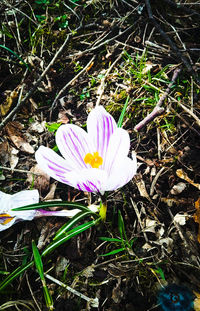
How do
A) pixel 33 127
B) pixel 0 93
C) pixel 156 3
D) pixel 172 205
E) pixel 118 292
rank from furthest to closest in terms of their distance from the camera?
pixel 156 3 < pixel 0 93 < pixel 33 127 < pixel 172 205 < pixel 118 292

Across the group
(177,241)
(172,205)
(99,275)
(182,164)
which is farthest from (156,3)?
(99,275)

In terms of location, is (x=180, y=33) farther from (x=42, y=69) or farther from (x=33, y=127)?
(x=33, y=127)

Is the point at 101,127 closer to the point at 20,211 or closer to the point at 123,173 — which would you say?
the point at 123,173

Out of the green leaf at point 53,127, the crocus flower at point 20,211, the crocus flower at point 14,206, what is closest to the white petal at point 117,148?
the crocus flower at point 20,211

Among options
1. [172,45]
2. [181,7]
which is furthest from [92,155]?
[181,7]

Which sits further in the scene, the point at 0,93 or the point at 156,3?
the point at 156,3

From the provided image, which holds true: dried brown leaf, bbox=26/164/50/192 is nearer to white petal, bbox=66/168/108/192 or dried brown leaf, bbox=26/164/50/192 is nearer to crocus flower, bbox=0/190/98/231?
crocus flower, bbox=0/190/98/231
